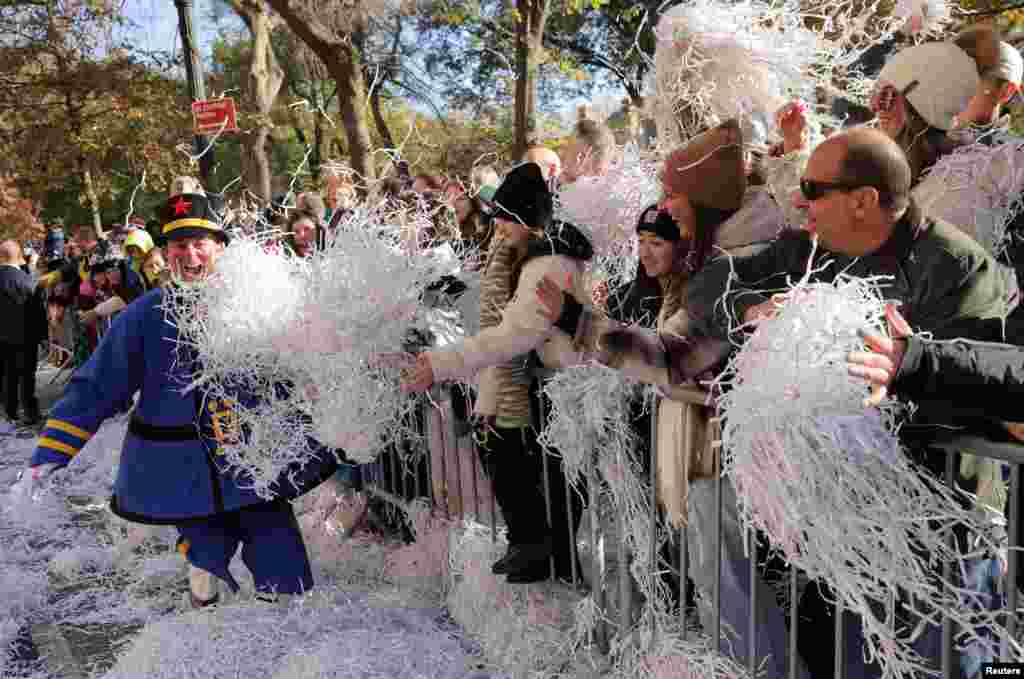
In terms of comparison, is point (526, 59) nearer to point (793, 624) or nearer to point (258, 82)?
point (258, 82)

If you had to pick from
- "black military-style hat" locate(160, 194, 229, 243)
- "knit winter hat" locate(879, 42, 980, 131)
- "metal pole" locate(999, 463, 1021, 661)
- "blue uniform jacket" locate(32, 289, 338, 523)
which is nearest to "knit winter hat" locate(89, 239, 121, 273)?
"black military-style hat" locate(160, 194, 229, 243)

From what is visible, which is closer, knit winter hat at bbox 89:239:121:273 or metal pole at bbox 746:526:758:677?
metal pole at bbox 746:526:758:677

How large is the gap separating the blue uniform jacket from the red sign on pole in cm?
363

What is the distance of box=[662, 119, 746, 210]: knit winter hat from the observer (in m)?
2.53

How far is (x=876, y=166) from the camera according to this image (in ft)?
6.41

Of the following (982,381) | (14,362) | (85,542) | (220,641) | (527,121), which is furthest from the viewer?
(527,121)

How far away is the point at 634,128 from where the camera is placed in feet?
12.0

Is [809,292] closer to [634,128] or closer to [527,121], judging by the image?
[634,128]

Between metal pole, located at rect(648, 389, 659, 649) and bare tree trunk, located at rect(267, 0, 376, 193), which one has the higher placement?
bare tree trunk, located at rect(267, 0, 376, 193)

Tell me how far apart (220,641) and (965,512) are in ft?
9.13

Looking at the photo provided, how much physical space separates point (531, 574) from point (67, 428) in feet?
6.51

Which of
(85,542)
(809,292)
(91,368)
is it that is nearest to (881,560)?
(809,292)

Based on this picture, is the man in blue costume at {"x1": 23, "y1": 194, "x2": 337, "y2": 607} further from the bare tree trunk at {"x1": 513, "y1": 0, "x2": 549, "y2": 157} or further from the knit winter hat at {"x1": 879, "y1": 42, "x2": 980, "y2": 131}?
the bare tree trunk at {"x1": 513, "y1": 0, "x2": 549, "y2": 157}

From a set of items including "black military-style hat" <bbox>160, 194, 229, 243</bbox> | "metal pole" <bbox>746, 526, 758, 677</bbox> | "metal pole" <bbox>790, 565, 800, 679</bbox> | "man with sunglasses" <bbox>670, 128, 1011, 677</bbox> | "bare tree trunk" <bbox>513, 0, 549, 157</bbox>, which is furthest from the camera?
"bare tree trunk" <bbox>513, 0, 549, 157</bbox>
